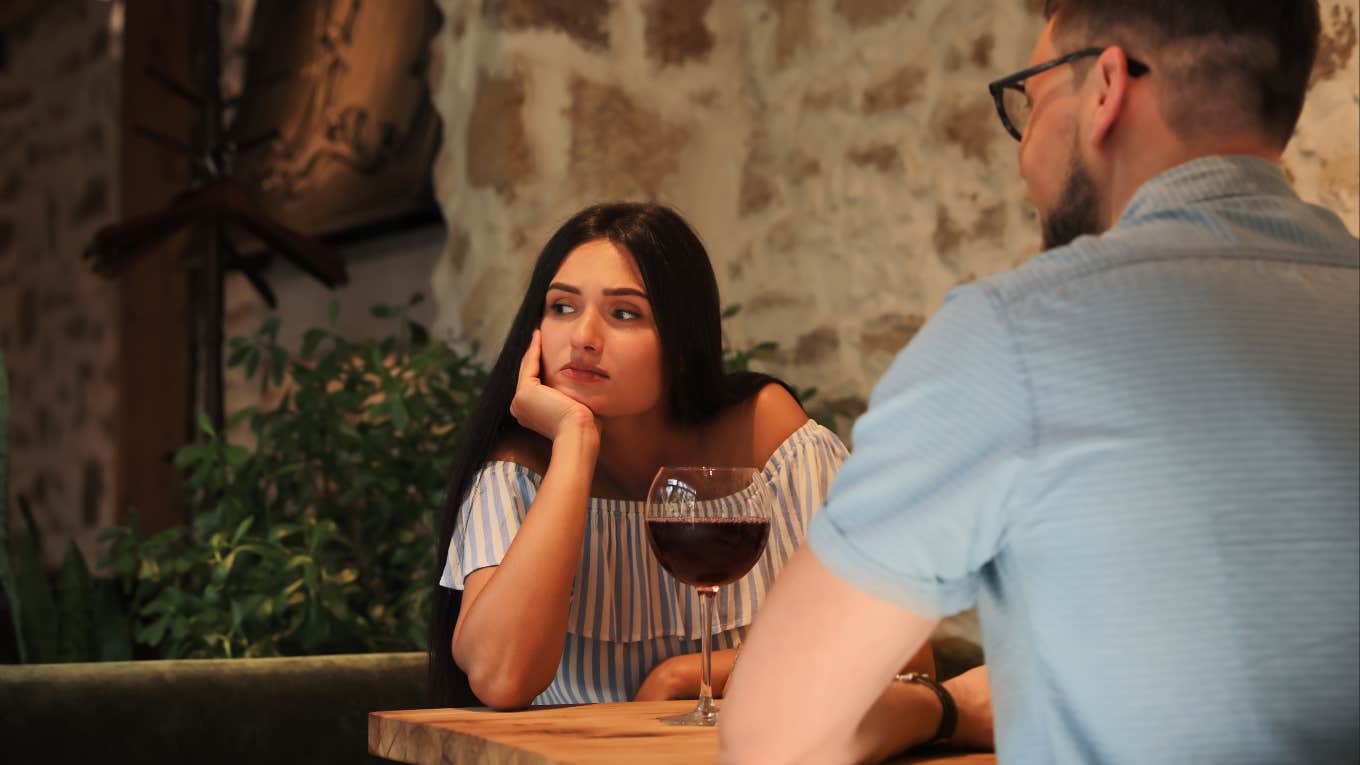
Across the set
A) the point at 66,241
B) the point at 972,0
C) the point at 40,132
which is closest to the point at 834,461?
the point at 972,0

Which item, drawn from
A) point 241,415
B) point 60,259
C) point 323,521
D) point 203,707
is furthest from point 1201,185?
point 60,259

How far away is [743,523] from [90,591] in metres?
1.86

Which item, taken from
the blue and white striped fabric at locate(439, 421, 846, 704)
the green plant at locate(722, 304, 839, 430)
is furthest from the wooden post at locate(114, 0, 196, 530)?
the blue and white striped fabric at locate(439, 421, 846, 704)

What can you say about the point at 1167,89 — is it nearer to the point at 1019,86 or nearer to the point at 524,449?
the point at 1019,86

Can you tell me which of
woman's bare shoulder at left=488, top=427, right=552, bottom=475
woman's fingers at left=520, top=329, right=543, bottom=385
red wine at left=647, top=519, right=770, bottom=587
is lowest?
red wine at left=647, top=519, right=770, bottom=587

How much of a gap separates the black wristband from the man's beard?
15.6 inches

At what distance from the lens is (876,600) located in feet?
3.00

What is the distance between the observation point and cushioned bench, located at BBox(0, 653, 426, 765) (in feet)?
6.46

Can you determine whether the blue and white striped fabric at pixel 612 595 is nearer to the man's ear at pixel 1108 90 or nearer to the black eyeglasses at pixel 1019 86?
the black eyeglasses at pixel 1019 86

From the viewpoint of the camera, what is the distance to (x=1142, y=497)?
0.87 m

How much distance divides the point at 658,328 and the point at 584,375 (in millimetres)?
131

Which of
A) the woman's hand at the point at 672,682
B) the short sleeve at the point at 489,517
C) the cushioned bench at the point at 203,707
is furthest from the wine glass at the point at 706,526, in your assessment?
the cushioned bench at the point at 203,707

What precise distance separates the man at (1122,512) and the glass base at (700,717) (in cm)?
45

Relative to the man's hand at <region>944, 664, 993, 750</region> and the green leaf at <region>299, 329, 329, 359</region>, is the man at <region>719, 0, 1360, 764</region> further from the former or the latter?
the green leaf at <region>299, 329, 329, 359</region>
